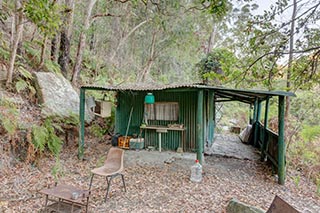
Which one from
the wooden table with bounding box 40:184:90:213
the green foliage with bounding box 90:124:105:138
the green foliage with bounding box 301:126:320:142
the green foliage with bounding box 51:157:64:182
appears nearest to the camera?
the wooden table with bounding box 40:184:90:213

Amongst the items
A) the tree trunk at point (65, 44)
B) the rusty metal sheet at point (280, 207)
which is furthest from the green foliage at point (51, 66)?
the rusty metal sheet at point (280, 207)

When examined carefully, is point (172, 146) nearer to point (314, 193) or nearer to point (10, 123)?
point (314, 193)

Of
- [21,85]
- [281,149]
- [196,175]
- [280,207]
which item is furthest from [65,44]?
[280,207]

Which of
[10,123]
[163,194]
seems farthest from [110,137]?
[163,194]

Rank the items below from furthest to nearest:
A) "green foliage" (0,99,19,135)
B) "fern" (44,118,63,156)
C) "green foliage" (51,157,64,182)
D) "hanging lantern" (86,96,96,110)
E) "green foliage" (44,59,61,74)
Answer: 1. "green foliage" (44,59,61,74)
2. "hanging lantern" (86,96,96,110)
3. "fern" (44,118,63,156)
4. "green foliage" (51,157,64,182)
5. "green foliage" (0,99,19,135)

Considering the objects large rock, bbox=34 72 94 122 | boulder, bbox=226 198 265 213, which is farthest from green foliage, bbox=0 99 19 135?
boulder, bbox=226 198 265 213

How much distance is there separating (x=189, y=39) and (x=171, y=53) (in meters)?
1.91

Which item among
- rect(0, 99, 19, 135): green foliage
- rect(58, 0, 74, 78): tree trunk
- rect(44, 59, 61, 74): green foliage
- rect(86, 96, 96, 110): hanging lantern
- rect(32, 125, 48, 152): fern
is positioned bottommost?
rect(32, 125, 48, 152): fern

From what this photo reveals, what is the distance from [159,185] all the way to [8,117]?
3.49 m

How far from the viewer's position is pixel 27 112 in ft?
20.7

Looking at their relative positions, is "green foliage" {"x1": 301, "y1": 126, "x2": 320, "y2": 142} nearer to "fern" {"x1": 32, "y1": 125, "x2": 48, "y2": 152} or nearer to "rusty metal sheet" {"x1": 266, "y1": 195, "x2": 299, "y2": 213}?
"rusty metal sheet" {"x1": 266, "y1": 195, "x2": 299, "y2": 213}

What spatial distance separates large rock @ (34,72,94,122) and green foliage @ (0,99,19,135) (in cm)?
109

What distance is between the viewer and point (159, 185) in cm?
496

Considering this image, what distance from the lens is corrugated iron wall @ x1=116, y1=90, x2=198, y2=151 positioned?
7.77m
